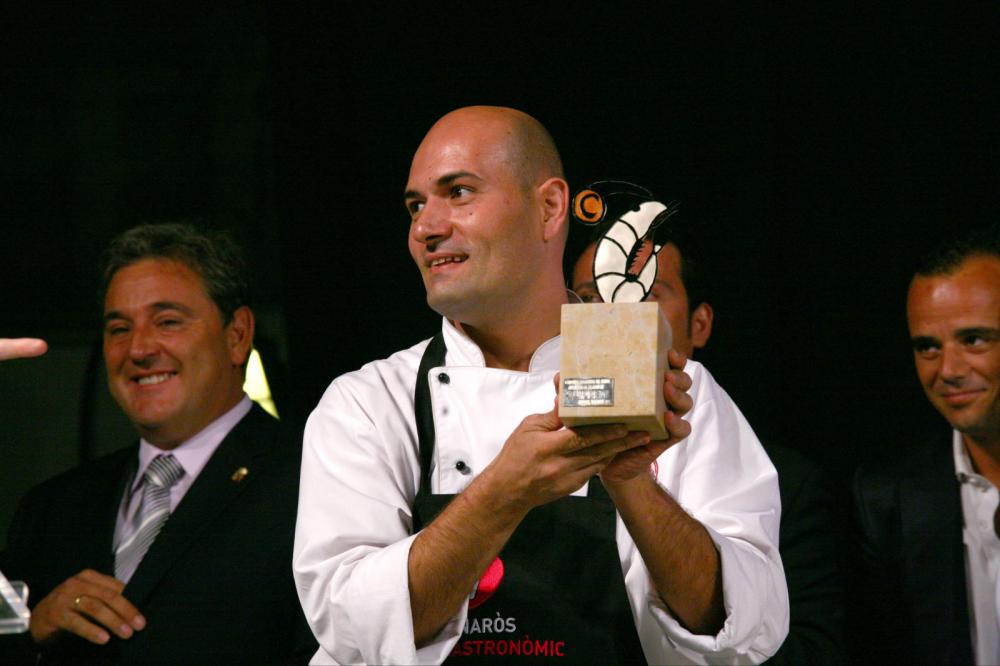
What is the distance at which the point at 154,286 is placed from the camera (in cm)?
302

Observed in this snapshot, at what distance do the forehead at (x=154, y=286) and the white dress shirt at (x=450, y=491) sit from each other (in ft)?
3.42

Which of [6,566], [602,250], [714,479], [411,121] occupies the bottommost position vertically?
[6,566]

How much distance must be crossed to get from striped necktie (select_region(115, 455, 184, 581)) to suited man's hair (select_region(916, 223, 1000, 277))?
1727 mm

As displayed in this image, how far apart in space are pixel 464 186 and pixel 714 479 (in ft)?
2.05

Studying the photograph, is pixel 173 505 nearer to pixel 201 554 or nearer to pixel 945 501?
pixel 201 554

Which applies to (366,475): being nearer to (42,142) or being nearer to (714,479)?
(714,479)

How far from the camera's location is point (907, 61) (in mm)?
2943

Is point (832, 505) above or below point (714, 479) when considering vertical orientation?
below

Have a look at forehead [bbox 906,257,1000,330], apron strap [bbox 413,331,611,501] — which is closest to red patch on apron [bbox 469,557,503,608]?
apron strap [bbox 413,331,611,501]

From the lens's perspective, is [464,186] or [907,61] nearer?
[464,186]

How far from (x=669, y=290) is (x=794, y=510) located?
0.58 meters

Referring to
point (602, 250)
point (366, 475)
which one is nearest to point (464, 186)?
point (602, 250)

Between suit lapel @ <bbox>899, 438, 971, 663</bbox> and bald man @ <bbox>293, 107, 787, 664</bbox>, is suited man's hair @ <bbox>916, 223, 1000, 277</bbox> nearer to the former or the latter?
suit lapel @ <bbox>899, 438, 971, 663</bbox>

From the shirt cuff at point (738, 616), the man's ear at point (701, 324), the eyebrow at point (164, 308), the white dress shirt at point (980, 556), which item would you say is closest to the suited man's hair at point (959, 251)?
the white dress shirt at point (980, 556)
